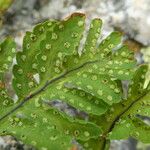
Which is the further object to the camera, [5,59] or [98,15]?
[98,15]

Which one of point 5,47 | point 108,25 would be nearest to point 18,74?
point 5,47

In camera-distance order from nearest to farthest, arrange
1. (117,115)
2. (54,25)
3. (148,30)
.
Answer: (54,25) → (117,115) → (148,30)

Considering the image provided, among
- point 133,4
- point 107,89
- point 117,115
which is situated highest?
point 133,4

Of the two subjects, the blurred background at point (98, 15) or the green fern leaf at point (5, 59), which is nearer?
the green fern leaf at point (5, 59)

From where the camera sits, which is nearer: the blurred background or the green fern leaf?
the green fern leaf

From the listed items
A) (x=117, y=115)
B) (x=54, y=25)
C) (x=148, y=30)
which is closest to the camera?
Answer: (x=54, y=25)

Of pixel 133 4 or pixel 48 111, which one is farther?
pixel 133 4

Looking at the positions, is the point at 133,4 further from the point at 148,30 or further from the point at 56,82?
the point at 56,82

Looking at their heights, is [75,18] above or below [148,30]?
above
